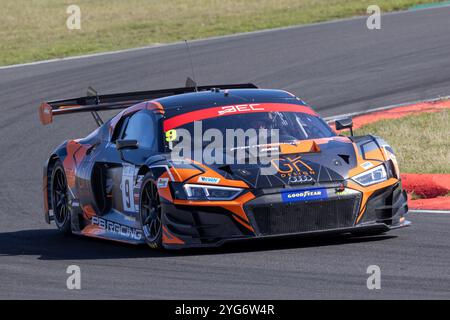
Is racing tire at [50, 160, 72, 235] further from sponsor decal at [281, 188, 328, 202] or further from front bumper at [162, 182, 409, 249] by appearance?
sponsor decal at [281, 188, 328, 202]

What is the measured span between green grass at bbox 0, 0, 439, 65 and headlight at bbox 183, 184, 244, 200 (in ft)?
57.4

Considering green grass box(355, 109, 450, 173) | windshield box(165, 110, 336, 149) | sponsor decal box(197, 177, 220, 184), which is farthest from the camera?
green grass box(355, 109, 450, 173)

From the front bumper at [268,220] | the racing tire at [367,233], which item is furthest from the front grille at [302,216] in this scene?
the racing tire at [367,233]

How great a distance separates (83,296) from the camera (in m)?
7.65

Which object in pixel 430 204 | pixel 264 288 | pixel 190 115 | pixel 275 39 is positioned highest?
pixel 275 39

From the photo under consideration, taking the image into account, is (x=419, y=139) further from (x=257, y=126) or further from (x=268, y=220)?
(x=268, y=220)

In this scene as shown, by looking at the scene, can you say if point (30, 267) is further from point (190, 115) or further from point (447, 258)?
point (447, 258)

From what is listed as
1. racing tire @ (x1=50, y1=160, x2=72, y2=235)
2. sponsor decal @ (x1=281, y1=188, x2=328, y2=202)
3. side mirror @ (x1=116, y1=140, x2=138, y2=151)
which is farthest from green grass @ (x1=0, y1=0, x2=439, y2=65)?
sponsor decal @ (x1=281, y1=188, x2=328, y2=202)

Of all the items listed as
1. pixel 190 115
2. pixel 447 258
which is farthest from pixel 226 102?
pixel 447 258

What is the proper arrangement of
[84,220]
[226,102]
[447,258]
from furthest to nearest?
[84,220]
[226,102]
[447,258]

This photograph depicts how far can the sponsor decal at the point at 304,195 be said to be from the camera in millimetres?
9055

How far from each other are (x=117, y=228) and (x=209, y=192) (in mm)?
1556

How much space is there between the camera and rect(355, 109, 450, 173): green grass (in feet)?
42.9

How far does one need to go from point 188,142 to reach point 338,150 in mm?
1290
